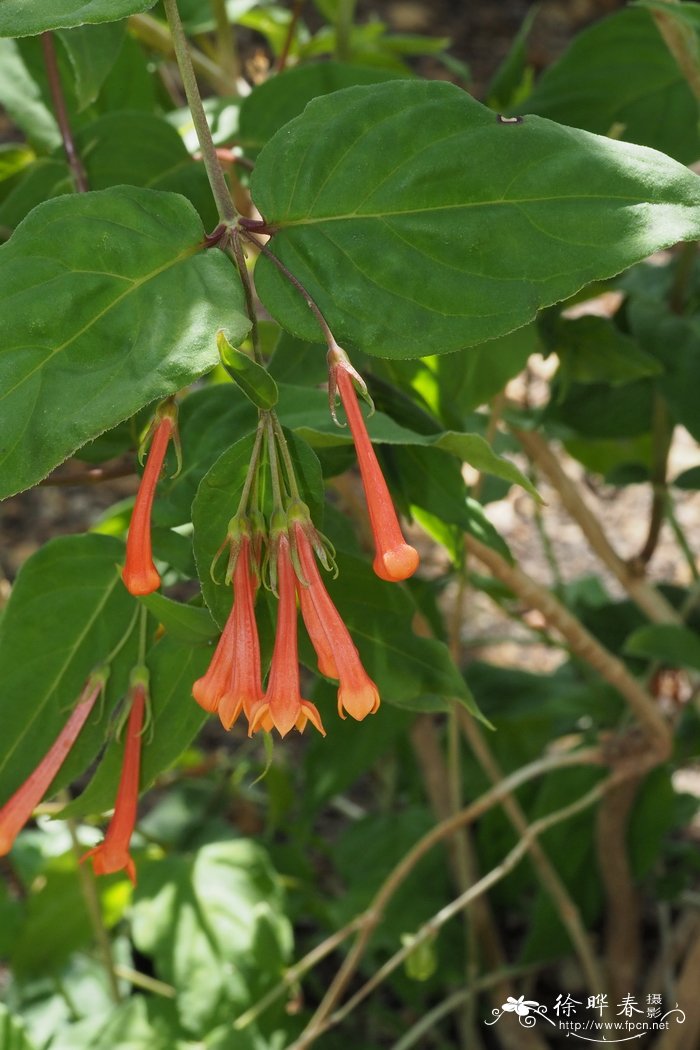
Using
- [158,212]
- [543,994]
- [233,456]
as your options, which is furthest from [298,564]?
[543,994]

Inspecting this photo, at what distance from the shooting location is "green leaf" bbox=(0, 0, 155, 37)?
42cm

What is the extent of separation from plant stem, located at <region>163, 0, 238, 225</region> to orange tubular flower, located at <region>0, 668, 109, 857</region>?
0.84ft

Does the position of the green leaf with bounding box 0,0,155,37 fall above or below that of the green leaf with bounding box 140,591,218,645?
above

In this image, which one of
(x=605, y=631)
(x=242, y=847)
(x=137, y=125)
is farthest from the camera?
(x=605, y=631)

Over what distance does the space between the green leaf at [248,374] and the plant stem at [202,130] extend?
8 centimetres

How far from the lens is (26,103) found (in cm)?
81

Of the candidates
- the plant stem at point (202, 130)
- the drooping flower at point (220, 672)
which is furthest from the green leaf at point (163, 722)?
the plant stem at point (202, 130)

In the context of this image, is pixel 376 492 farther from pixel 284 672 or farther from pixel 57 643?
pixel 57 643

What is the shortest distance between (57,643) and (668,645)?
470 millimetres

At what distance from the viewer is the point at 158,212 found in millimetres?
462

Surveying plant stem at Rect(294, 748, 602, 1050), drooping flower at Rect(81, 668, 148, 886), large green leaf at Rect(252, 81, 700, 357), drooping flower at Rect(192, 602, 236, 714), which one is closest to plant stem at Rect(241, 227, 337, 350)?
large green leaf at Rect(252, 81, 700, 357)

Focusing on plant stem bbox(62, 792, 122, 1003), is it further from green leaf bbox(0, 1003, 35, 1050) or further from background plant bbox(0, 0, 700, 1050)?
green leaf bbox(0, 1003, 35, 1050)

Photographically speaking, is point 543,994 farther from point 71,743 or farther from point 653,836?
point 71,743

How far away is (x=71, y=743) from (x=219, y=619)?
0.14 m
